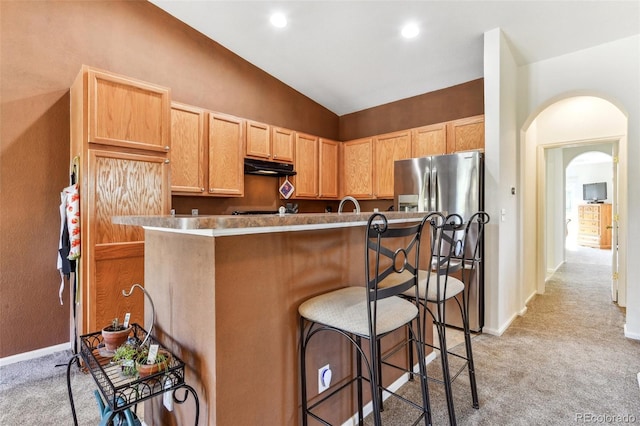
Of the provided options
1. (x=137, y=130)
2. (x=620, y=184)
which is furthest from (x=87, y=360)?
(x=620, y=184)

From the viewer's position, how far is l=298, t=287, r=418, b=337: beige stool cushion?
1264 millimetres

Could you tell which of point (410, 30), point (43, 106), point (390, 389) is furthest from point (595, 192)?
point (43, 106)

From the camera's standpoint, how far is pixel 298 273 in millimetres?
1463

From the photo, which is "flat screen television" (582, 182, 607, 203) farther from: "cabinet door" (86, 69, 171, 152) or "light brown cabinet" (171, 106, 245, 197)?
"cabinet door" (86, 69, 171, 152)

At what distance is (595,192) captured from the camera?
32.3ft

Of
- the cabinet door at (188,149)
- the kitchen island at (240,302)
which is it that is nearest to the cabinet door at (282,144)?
the cabinet door at (188,149)

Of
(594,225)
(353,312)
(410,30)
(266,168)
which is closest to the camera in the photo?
(353,312)

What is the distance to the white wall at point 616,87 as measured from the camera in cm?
290

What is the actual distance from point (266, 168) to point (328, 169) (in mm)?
1212

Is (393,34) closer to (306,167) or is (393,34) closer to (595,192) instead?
(306,167)

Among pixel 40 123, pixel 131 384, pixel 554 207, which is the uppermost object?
pixel 40 123

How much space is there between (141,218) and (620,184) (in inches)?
196

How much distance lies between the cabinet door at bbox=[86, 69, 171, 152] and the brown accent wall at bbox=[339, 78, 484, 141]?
10.0ft

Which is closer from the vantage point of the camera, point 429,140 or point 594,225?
point 429,140
